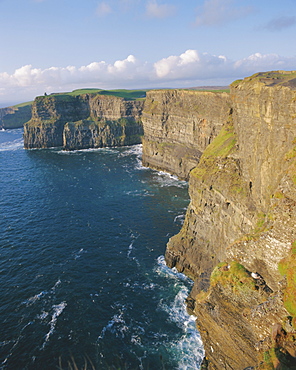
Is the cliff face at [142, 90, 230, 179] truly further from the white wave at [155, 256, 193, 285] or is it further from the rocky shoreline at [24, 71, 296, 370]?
the white wave at [155, 256, 193, 285]

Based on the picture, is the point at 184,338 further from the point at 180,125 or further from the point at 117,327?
the point at 180,125

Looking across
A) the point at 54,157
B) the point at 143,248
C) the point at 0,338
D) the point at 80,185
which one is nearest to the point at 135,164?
the point at 80,185

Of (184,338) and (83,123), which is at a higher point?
(83,123)

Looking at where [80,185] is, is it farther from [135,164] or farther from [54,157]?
[54,157]

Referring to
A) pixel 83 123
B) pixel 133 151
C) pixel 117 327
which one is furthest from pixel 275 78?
pixel 83 123

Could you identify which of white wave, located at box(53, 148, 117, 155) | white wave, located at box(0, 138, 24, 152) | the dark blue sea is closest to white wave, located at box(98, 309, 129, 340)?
the dark blue sea

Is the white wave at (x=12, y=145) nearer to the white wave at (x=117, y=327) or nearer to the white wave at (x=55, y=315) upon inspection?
the white wave at (x=55, y=315)
